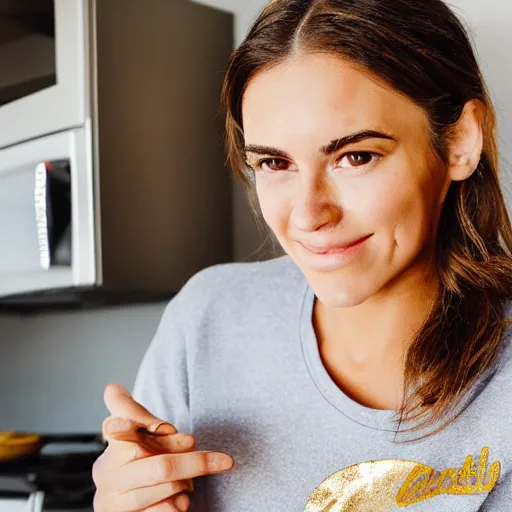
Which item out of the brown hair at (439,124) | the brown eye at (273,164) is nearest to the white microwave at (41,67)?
the brown hair at (439,124)

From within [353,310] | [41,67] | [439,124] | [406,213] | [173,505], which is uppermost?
[41,67]

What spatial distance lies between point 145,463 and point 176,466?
0.13 ft

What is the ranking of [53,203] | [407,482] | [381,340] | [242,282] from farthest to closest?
[53,203]
[242,282]
[381,340]
[407,482]

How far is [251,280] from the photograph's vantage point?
1.10 m

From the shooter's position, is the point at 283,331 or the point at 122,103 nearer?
the point at 283,331

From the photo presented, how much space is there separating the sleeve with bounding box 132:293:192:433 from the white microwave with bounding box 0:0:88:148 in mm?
399

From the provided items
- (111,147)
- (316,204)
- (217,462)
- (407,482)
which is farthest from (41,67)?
(407,482)

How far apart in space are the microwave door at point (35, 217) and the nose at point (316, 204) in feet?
1.81

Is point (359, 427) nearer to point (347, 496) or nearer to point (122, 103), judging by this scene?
point (347, 496)

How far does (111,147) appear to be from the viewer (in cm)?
122

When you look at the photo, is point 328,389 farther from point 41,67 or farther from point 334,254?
point 41,67

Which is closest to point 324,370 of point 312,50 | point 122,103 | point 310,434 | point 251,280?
point 310,434

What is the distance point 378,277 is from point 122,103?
0.63m

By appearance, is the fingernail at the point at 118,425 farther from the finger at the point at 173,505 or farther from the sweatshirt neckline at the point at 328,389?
the sweatshirt neckline at the point at 328,389
